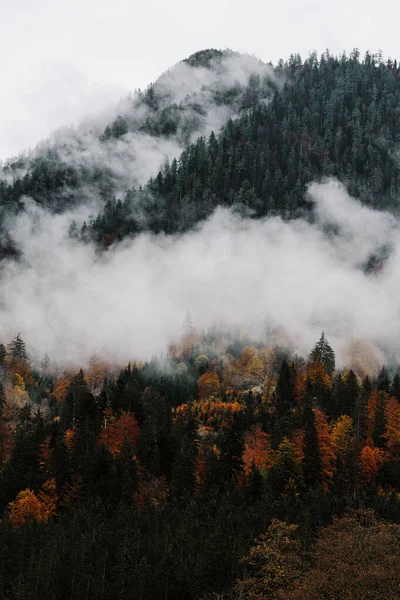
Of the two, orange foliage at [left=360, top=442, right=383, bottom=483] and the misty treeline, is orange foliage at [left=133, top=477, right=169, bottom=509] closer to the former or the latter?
the misty treeline

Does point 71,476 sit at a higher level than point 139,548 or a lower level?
higher

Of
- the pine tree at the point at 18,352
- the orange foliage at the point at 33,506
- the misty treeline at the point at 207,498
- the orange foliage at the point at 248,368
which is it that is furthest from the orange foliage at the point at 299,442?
the pine tree at the point at 18,352

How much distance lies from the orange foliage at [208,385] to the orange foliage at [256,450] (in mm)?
70007

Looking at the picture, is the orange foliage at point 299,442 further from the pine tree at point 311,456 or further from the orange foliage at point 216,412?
the orange foliage at point 216,412

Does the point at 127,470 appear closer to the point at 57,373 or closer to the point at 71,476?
the point at 71,476

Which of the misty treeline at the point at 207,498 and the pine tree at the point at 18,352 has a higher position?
the pine tree at the point at 18,352

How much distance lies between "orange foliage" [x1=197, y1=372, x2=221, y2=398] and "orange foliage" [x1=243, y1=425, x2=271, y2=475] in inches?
2756

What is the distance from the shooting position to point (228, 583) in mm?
49250

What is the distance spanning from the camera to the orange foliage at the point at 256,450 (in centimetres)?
8244

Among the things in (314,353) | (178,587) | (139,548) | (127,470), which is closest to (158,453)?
(127,470)

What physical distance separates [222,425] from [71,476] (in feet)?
120

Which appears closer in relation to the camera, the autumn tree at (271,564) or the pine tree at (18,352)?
the autumn tree at (271,564)

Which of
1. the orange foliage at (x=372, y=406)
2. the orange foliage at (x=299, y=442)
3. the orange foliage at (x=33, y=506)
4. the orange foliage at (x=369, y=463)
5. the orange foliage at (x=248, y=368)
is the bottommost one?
the orange foliage at (x=33, y=506)

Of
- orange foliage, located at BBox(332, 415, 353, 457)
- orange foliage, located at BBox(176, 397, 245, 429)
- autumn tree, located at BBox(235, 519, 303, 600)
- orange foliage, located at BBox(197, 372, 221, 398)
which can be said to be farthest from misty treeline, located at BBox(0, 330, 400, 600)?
orange foliage, located at BBox(197, 372, 221, 398)
